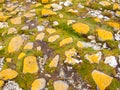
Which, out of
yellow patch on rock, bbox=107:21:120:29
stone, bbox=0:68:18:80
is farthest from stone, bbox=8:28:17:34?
yellow patch on rock, bbox=107:21:120:29

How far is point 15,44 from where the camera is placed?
506 cm

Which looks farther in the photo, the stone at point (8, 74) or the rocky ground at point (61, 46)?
the stone at point (8, 74)

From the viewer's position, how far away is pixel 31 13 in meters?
5.77

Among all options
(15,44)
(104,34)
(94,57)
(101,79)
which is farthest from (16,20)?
(101,79)

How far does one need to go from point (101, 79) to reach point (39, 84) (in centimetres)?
90

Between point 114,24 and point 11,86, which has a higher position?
point 114,24

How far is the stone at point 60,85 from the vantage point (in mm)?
4293

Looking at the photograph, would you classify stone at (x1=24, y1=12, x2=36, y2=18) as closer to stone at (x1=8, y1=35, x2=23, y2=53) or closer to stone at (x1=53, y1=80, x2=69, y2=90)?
stone at (x1=8, y1=35, x2=23, y2=53)

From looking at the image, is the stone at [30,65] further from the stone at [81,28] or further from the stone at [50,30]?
the stone at [81,28]

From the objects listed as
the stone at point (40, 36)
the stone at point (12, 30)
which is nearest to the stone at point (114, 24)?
the stone at point (40, 36)

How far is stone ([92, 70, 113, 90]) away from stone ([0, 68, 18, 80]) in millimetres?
1194

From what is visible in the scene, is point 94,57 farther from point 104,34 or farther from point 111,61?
point 104,34

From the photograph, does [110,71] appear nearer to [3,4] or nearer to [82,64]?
[82,64]

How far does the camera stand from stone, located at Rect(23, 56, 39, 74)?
4.60 metres
